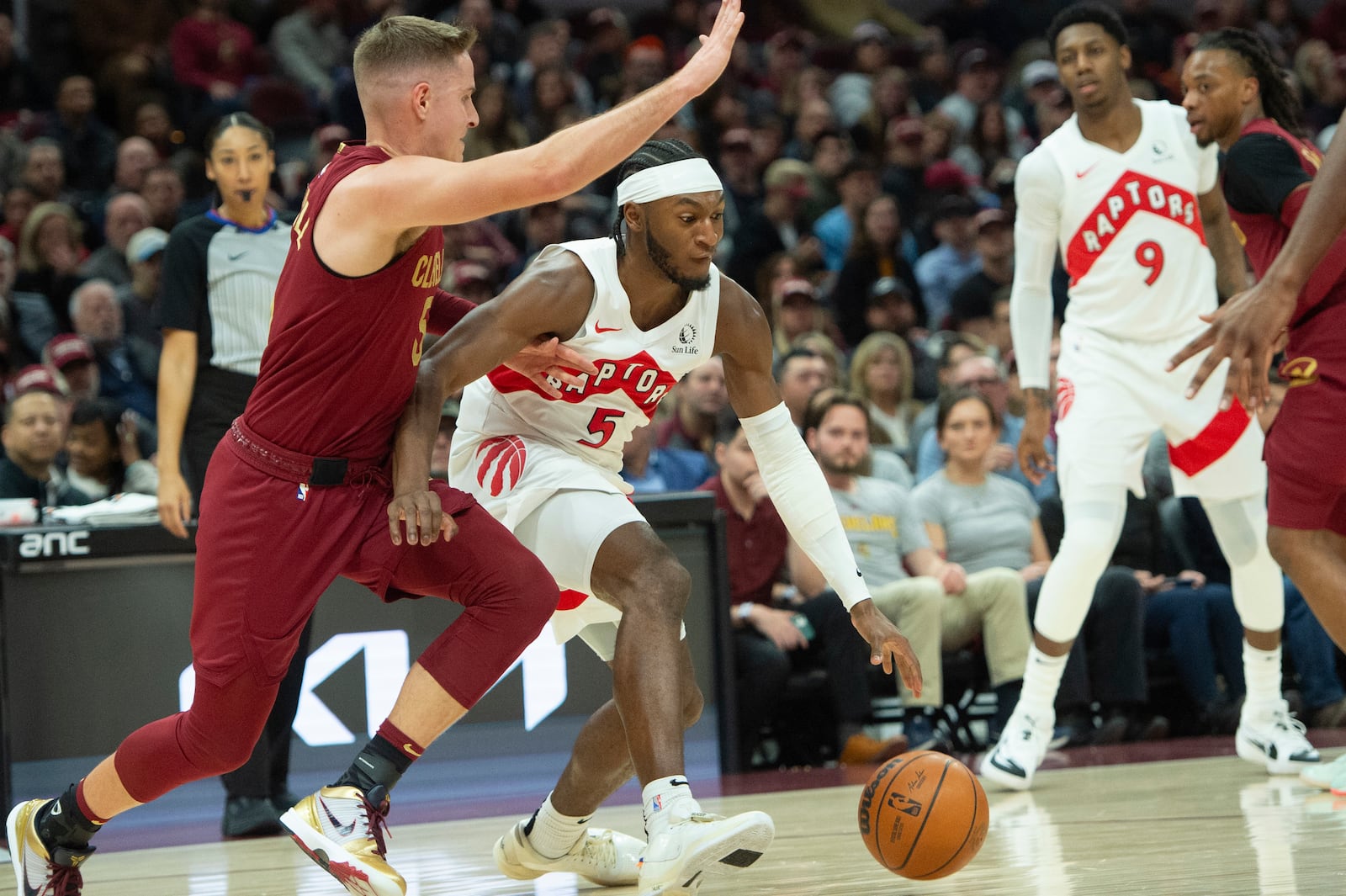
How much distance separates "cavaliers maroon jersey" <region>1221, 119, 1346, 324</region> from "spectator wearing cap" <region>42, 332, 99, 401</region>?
5.58 metres

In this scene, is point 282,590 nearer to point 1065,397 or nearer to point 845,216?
point 1065,397

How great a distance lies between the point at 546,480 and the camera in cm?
384

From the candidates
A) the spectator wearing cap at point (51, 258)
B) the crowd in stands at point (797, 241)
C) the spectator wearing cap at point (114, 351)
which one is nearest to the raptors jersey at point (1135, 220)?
the crowd in stands at point (797, 241)

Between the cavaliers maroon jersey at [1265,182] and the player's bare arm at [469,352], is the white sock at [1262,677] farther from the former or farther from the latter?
the player's bare arm at [469,352]

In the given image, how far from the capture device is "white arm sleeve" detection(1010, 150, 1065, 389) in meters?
5.61

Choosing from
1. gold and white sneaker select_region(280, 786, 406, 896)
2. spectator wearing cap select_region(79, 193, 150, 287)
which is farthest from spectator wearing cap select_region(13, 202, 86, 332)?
gold and white sneaker select_region(280, 786, 406, 896)

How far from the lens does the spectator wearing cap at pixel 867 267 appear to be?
10.4 m

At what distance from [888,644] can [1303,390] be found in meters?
1.49

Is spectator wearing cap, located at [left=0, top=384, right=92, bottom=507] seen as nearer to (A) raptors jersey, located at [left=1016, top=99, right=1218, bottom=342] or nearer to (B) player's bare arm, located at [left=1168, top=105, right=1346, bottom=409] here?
(A) raptors jersey, located at [left=1016, top=99, right=1218, bottom=342]

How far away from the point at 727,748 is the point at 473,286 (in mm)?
3273

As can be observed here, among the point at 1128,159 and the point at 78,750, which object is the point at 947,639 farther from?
the point at 78,750

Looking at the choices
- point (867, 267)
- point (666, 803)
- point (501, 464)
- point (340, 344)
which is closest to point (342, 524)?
point (340, 344)

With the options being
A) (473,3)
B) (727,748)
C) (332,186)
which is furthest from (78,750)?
(473,3)

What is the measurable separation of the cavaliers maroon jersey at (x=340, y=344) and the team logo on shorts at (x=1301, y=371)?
2.34 metres
